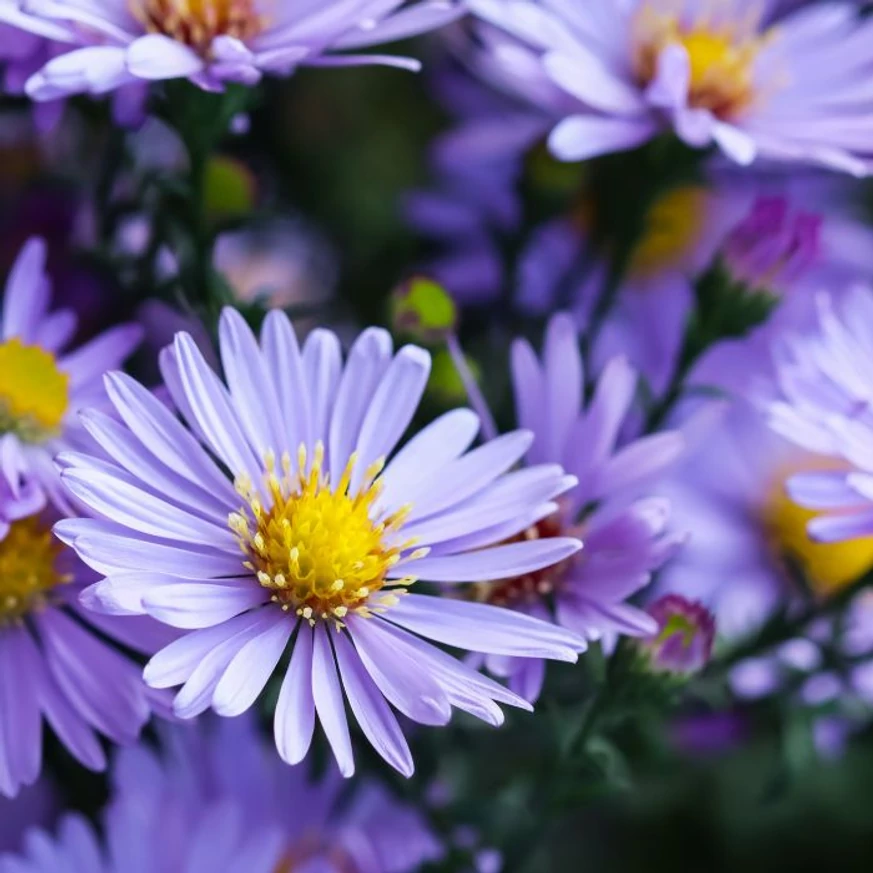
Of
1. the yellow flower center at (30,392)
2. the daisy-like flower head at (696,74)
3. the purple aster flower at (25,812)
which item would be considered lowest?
the purple aster flower at (25,812)

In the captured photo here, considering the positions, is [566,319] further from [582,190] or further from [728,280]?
[582,190]

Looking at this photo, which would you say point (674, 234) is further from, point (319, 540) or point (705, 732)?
point (319, 540)

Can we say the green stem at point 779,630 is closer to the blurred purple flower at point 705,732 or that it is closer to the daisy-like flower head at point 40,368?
the blurred purple flower at point 705,732

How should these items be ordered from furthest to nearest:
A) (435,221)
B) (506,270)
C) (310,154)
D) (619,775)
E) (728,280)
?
1. (310,154)
2. (435,221)
3. (506,270)
4. (728,280)
5. (619,775)

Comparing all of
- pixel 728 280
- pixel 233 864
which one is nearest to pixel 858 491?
pixel 728 280

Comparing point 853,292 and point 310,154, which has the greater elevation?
point 310,154

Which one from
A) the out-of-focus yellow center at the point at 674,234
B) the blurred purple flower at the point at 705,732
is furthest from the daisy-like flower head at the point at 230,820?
the out-of-focus yellow center at the point at 674,234
